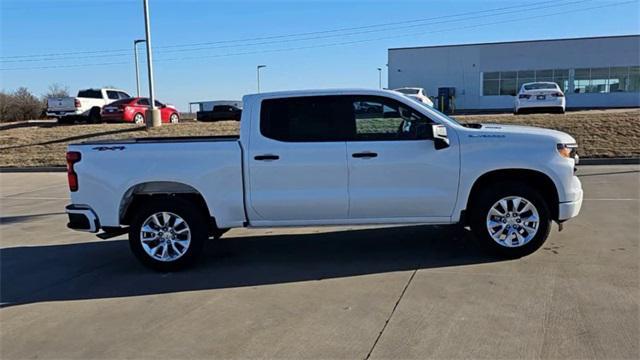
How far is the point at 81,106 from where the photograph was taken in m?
26.9

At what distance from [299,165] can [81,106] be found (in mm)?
24109

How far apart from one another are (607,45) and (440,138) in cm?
5028

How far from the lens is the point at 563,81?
49656 mm

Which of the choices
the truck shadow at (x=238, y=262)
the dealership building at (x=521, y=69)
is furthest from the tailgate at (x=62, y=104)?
the dealership building at (x=521, y=69)

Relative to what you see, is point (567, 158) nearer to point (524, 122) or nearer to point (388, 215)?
point (388, 215)

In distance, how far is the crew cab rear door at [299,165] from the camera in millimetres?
5941

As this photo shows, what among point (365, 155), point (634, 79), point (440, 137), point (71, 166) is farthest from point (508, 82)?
point (71, 166)

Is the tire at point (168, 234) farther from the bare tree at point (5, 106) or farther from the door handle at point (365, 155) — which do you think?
the bare tree at point (5, 106)

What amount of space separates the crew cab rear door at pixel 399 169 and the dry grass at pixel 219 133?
35.9 ft

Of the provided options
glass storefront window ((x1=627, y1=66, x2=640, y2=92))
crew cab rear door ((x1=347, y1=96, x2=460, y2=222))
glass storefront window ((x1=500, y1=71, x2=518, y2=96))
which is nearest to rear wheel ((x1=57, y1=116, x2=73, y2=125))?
crew cab rear door ((x1=347, y1=96, x2=460, y2=222))

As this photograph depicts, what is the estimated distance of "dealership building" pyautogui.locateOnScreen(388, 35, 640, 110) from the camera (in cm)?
4828

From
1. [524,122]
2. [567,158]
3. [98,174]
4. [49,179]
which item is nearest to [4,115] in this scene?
[49,179]

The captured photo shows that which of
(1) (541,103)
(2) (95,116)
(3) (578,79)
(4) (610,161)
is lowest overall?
(4) (610,161)

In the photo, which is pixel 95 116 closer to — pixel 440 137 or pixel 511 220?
pixel 440 137
